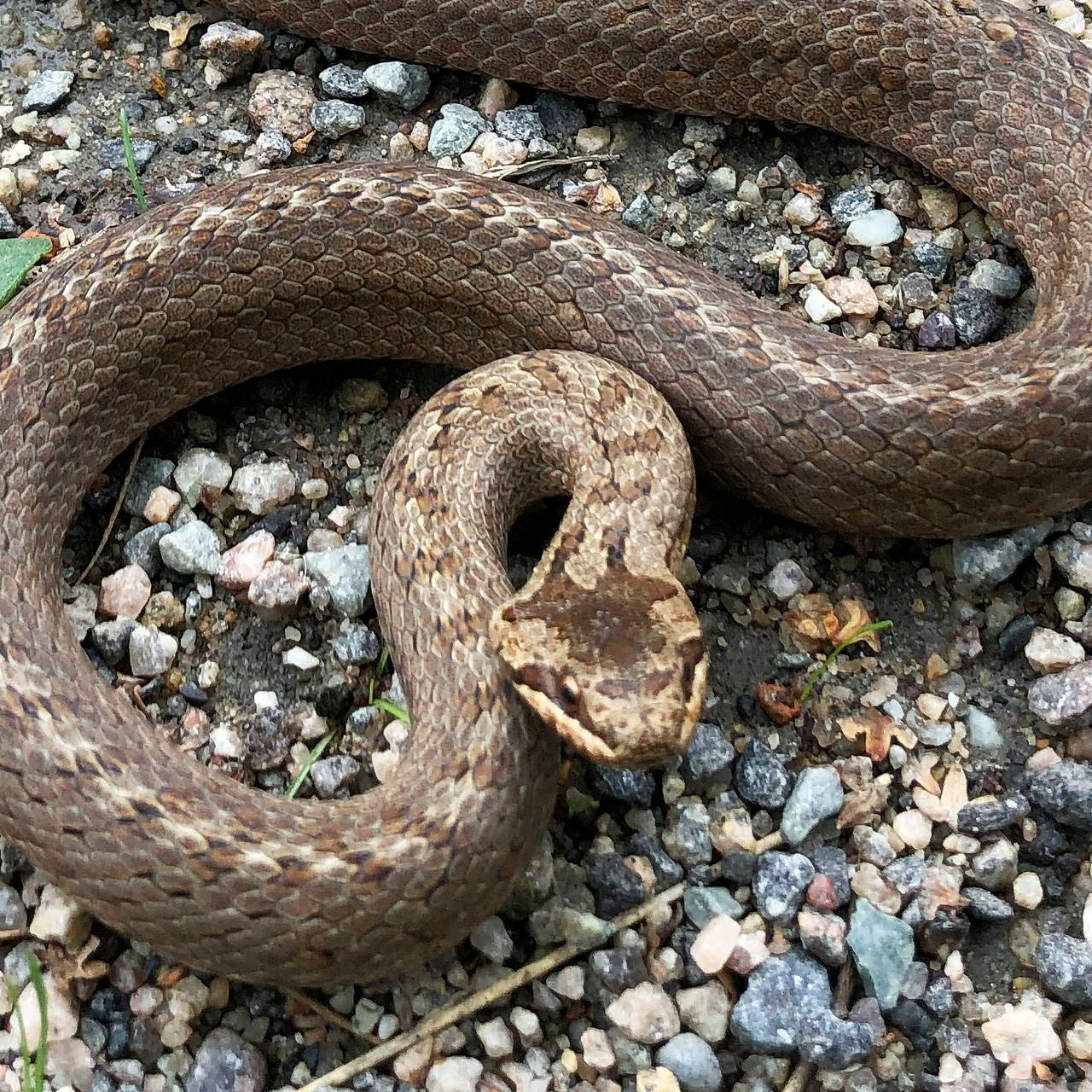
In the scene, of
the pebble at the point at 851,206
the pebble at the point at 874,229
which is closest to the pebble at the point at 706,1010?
the pebble at the point at 874,229

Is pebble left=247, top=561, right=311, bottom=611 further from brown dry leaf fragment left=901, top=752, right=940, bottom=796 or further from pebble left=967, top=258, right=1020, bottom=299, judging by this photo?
pebble left=967, top=258, right=1020, bottom=299

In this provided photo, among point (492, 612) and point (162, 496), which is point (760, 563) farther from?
point (162, 496)

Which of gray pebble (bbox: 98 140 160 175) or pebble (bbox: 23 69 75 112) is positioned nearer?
gray pebble (bbox: 98 140 160 175)

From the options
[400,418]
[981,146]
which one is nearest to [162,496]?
[400,418]

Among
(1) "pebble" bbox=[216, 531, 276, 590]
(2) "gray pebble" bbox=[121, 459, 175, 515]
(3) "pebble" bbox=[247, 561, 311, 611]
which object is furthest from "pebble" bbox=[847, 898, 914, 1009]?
(2) "gray pebble" bbox=[121, 459, 175, 515]

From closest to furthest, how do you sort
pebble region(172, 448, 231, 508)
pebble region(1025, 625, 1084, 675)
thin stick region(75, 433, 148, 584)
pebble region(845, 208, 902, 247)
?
pebble region(1025, 625, 1084, 675) < thin stick region(75, 433, 148, 584) < pebble region(172, 448, 231, 508) < pebble region(845, 208, 902, 247)

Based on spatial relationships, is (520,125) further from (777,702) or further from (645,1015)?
(645,1015)
